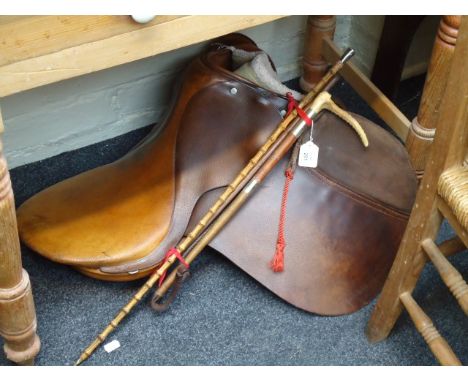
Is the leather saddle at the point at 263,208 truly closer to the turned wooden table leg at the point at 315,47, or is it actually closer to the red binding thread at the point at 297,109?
the red binding thread at the point at 297,109

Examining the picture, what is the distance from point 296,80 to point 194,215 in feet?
2.12

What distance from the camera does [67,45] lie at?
0.90 m

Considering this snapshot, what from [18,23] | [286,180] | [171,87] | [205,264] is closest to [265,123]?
[286,180]

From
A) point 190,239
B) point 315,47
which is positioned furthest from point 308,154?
point 315,47

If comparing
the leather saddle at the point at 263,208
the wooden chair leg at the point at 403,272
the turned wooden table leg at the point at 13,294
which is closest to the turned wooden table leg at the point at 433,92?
the leather saddle at the point at 263,208

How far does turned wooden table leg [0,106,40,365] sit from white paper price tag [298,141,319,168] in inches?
19.9

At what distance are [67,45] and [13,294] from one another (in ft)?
1.29

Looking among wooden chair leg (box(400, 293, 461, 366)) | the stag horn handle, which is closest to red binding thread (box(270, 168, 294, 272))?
the stag horn handle

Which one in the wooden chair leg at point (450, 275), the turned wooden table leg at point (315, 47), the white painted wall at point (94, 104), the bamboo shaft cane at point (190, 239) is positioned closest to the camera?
the wooden chair leg at point (450, 275)

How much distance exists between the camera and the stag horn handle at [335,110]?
1.26 m

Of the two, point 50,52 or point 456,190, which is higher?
point 50,52

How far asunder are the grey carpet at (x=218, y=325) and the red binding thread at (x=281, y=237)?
0.27 ft

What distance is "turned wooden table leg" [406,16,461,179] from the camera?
4.12 ft

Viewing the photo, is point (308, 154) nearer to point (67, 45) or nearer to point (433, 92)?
point (433, 92)
